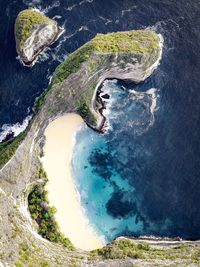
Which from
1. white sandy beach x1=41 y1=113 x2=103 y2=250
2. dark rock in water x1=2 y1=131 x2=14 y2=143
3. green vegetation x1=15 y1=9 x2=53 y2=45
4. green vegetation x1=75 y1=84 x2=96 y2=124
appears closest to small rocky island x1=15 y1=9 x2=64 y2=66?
green vegetation x1=15 y1=9 x2=53 y2=45

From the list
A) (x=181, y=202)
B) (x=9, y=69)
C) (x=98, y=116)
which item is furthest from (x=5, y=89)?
(x=181, y=202)

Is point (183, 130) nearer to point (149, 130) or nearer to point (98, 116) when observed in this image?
point (149, 130)

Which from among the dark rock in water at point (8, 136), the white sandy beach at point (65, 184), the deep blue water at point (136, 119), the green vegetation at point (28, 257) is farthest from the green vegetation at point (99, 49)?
the green vegetation at point (28, 257)

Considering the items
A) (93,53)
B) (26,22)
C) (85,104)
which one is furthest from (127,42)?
(26,22)

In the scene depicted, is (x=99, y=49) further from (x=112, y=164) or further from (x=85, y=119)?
(x=112, y=164)

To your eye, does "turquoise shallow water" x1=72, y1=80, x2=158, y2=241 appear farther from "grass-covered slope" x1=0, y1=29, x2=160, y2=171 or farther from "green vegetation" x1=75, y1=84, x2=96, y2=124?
"grass-covered slope" x1=0, y1=29, x2=160, y2=171

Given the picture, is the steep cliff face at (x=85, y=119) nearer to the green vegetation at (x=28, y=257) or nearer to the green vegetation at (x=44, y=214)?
the green vegetation at (x=28, y=257)
